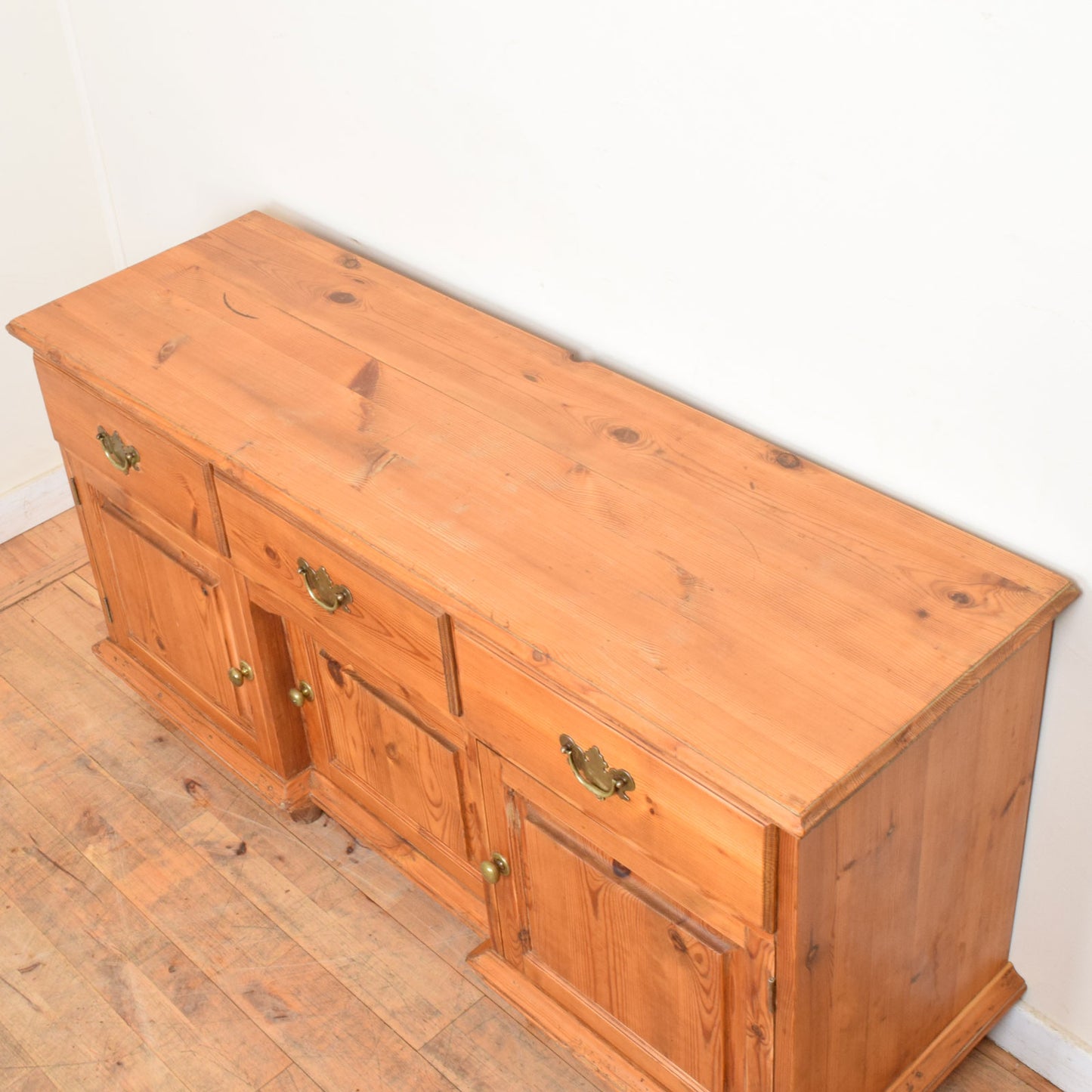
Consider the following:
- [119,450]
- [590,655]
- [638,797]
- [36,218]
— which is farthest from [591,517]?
[36,218]

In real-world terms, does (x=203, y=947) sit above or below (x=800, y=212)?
below

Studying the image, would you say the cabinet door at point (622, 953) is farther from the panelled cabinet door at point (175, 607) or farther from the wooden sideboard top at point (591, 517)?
the panelled cabinet door at point (175, 607)

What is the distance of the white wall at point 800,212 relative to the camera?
1.30m

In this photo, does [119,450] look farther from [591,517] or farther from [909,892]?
[909,892]

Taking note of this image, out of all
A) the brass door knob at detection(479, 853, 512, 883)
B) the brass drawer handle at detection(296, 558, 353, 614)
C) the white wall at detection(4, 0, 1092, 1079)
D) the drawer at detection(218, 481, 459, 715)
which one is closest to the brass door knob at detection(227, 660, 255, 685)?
the drawer at detection(218, 481, 459, 715)

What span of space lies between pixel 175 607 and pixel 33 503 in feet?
2.94

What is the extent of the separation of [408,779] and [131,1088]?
53cm

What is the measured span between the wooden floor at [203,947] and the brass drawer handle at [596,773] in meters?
0.59

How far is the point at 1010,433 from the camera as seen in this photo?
4.63 feet

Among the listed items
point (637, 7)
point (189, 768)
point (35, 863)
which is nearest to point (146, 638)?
point (189, 768)

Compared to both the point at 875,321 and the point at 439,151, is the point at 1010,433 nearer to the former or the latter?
the point at 875,321

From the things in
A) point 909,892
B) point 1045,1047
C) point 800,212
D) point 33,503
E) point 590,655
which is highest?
point 800,212

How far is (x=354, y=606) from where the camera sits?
165 centimetres

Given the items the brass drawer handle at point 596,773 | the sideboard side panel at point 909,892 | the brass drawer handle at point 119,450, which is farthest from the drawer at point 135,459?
the sideboard side panel at point 909,892
